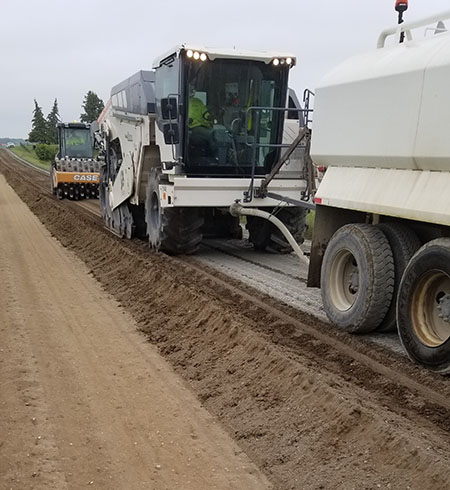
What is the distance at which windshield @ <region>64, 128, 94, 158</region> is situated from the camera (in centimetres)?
2084

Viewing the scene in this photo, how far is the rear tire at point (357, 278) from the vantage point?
4.82 meters

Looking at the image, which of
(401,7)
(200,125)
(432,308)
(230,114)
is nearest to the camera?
(432,308)

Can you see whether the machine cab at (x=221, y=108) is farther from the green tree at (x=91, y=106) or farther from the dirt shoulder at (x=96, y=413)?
the green tree at (x=91, y=106)

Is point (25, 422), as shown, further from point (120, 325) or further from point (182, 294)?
point (182, 294)

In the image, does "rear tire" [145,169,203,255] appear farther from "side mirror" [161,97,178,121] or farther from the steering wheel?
the steering wheel

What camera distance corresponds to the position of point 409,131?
4.36 m

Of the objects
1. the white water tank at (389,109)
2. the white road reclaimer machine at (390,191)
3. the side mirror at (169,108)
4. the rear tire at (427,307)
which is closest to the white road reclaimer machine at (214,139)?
the side mirror at (169,108)

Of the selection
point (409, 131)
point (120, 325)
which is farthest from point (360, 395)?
Result: point (120, 325)

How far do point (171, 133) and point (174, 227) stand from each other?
149 cm

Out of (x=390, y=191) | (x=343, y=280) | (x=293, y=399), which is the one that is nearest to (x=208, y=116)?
(x=343, y=280)

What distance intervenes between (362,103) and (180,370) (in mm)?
2782

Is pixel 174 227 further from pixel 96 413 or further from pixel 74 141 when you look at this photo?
pixel 74 141

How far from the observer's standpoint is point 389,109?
179 inches

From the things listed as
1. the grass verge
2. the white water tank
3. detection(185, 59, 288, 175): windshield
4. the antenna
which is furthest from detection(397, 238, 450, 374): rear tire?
the grass verge
